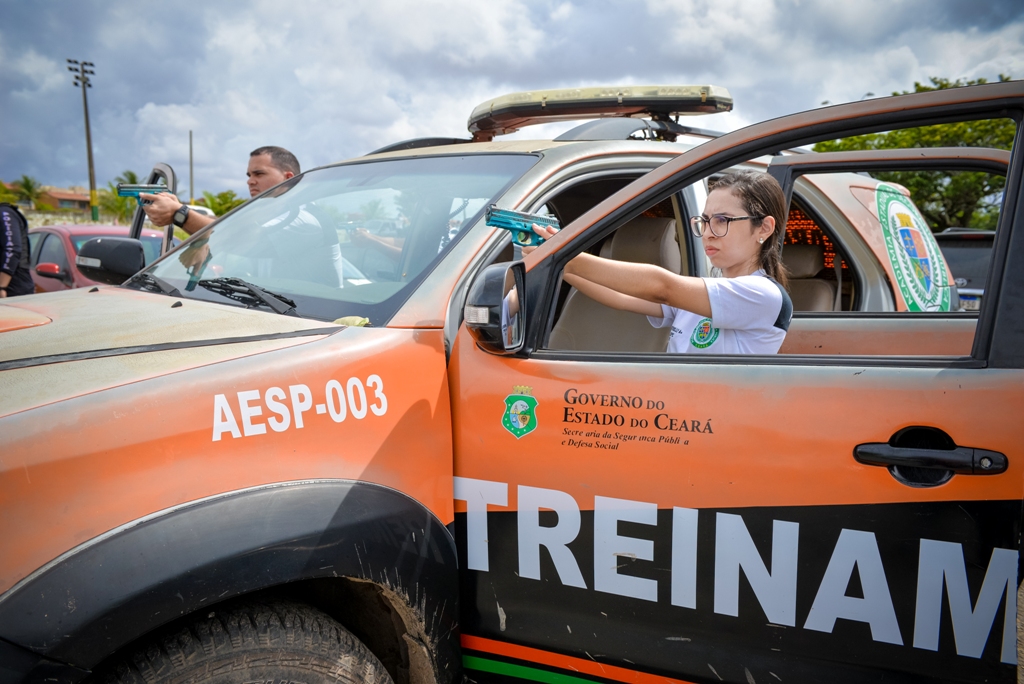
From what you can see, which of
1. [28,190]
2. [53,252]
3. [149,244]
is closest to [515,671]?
[149,244]

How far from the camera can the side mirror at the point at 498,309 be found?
4.98 ft

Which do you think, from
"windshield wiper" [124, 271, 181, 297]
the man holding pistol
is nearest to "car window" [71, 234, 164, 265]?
the man holding pistol

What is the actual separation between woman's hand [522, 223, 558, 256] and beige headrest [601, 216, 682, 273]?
0.91 m

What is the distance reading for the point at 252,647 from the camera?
1.32 m

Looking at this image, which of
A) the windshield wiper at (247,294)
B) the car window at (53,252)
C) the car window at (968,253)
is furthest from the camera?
the car window at (53,252)

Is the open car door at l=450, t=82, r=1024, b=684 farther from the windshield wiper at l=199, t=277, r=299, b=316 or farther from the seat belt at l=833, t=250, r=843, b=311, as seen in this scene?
the seat belt at l=833, t=250, r=843, b=311

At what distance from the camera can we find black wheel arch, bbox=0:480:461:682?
45.0 inches

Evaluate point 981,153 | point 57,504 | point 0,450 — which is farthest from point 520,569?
point 981,153

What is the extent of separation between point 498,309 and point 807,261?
9.09 ft

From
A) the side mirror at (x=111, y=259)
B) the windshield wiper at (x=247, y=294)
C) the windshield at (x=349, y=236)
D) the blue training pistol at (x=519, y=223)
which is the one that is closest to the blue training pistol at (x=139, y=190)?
the side mirror at (x=111, y=259)

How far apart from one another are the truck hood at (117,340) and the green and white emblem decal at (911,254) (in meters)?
3.23

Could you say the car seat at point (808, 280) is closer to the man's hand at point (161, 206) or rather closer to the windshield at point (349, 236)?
the windshield at point (349, 236)

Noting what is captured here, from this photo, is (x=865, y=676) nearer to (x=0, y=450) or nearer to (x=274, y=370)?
(x=274, y=370)

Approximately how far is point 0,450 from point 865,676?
1.59m
